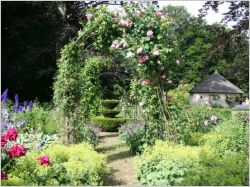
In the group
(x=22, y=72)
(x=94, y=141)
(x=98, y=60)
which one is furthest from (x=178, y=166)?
(x=22, y=72)

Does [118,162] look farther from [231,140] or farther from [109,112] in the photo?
[109,112]

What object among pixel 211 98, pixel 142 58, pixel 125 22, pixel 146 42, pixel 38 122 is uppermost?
pixel 125 22

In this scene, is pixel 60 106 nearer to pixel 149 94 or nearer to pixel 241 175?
pixel 149 94

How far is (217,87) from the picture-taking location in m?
28.1

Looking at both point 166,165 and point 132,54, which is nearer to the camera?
point 166,165

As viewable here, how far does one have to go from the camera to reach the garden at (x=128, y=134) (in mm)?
5410

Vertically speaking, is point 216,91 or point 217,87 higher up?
point 217,87

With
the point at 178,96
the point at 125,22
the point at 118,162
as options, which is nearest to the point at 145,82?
the point at 125,22

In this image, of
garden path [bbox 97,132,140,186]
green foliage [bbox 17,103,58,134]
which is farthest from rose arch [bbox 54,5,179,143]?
green foliage [bbox 17,103,58,134]

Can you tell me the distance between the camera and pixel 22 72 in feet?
64.2

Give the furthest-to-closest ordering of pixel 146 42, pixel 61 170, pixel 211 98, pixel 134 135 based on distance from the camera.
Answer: pixel 211 98 < pixel 134 135 < pixel 146 42 < pixel 61 170

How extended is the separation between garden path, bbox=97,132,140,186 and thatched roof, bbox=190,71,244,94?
56.9 ft

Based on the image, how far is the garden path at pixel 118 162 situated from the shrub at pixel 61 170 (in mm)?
550

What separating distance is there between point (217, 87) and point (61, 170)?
78.0ft
